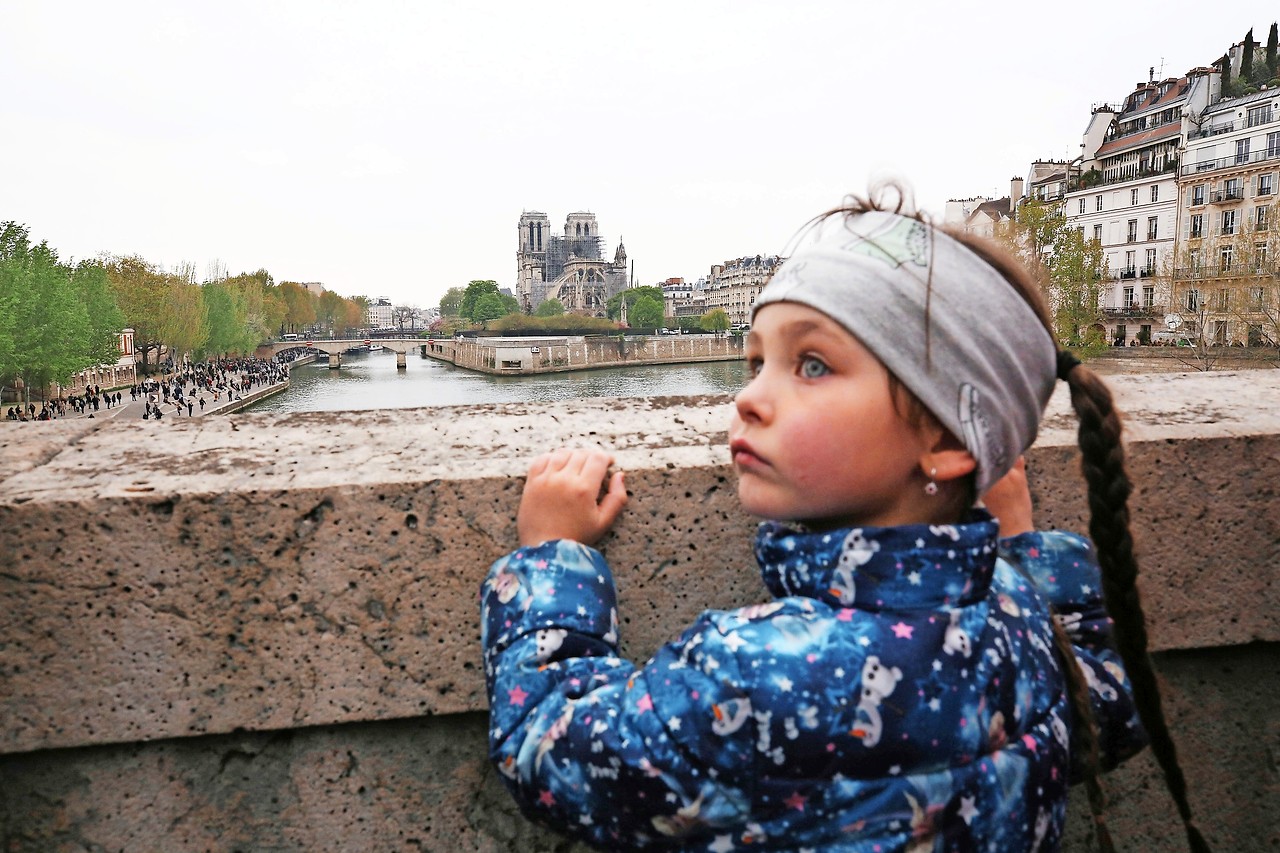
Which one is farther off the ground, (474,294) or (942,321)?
(474,294)

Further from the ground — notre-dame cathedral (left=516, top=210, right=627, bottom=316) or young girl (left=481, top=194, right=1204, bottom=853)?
notre-dame cathedral (left=516, top=210, right=627, bottom=316)

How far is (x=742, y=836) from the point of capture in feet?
3.16

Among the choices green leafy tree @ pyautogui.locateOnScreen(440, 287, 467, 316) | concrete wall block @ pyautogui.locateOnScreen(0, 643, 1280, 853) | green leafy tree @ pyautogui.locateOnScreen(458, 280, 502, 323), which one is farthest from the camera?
green leafy tree @ pyautogui.locateOnScreen(440, 287, 467, 316)

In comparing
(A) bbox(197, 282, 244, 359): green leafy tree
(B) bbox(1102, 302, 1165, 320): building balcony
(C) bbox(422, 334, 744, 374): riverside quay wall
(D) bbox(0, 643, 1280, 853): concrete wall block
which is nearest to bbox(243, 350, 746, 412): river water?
(C) bbox(422, 334, 744, 374): riverside quay wall

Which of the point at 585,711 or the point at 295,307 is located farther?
the point at 295,307

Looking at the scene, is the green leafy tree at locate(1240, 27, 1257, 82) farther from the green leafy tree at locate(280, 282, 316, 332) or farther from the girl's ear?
the green leafy tree at locate(280, 282, 316, 332)

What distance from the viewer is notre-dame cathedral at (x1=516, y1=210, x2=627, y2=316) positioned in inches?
4656

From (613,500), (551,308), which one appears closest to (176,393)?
(613,500)

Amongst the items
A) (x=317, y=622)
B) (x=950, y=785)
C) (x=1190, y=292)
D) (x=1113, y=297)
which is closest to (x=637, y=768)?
(x=950, y=785)

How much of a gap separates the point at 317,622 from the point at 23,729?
0.43 meters

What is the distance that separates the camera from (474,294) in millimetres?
129375

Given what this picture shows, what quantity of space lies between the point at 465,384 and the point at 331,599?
225ft

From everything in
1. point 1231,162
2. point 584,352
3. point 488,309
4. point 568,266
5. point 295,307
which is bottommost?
point 584,352

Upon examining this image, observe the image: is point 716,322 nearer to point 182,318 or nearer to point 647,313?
point 647,313
